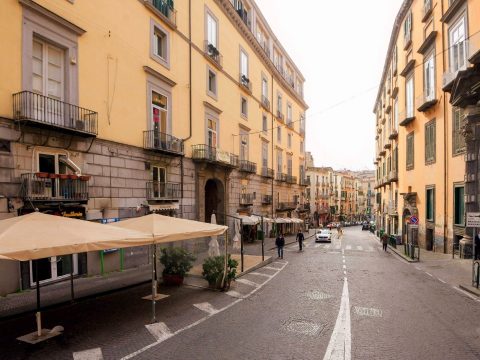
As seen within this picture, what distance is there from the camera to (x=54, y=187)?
12.5 m

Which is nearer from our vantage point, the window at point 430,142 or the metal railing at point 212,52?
A: the metal railing at point 212,52

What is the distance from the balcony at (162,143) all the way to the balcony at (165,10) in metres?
6.33

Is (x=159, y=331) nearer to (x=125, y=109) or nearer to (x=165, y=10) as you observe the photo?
(x=125, y=109)

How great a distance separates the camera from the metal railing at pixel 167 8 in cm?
1902

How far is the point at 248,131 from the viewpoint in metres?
32.4

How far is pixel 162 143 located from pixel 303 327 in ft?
43.6

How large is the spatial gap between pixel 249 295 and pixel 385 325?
4563mm

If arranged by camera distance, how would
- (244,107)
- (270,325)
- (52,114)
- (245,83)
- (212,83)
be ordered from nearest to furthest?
(270,325) → (52,114) → (212,83) → (245,83) → (244,107)

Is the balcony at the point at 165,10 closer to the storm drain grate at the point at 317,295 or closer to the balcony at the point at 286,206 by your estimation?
the storm drain grate at the point at 317,295

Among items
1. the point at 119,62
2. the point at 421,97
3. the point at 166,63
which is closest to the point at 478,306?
the point at 119,62

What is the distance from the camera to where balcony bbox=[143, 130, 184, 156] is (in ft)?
59.0

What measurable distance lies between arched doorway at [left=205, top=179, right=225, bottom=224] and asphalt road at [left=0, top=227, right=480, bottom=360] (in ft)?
46.5

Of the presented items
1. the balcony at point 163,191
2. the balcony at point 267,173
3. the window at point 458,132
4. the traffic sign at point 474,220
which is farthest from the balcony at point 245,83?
the traffic sign at point 474,220

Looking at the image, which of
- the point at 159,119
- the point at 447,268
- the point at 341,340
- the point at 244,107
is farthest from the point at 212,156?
the point at 341,340
